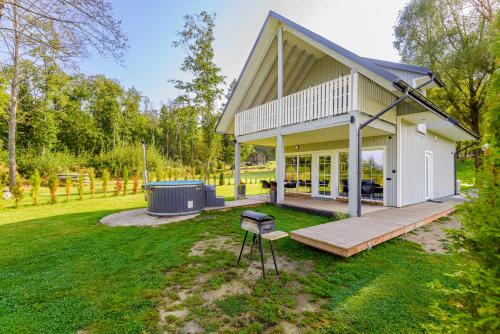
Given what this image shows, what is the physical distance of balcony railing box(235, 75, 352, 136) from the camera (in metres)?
6.45

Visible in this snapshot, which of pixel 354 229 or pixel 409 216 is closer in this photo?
pixel 354 229

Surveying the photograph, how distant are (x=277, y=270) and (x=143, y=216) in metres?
5.27

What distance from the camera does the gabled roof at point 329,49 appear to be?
576cm

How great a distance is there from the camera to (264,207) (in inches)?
335

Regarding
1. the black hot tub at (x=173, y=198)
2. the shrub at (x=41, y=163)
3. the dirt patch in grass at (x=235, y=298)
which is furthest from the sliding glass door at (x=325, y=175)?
the shrub at (x=41, y=163)

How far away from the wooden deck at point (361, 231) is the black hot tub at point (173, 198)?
155 inches

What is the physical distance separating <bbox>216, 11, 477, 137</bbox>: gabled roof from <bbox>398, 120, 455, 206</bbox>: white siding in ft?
3.83

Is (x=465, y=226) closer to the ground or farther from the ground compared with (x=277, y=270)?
farther from the ground

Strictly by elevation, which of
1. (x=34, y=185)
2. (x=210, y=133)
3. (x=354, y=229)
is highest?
(x=210, y=133)

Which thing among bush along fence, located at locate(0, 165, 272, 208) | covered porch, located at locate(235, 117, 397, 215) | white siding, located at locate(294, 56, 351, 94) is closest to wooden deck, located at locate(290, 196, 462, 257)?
covered porch, located at locate(235, 117, 397, 215)

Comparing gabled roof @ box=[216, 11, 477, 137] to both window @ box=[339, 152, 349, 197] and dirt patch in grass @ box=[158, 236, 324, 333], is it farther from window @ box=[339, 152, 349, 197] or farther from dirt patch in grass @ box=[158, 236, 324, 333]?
dirt patch in grass @ box=[158, 236, 324, 333]

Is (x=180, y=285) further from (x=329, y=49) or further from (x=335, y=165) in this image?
(x=335, y=165)

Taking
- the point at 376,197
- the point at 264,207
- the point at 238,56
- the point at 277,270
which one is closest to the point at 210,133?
the point at 238,56

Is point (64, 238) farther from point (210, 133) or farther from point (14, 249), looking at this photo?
point (210, 133)
